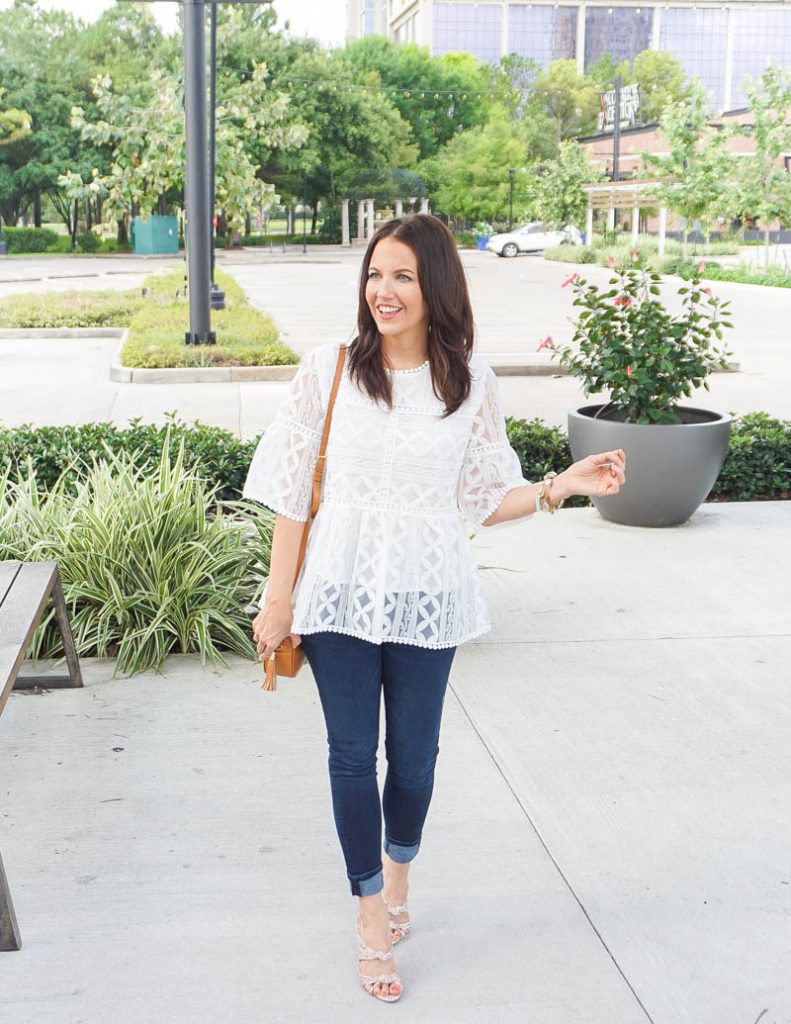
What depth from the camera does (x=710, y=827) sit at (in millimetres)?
3625

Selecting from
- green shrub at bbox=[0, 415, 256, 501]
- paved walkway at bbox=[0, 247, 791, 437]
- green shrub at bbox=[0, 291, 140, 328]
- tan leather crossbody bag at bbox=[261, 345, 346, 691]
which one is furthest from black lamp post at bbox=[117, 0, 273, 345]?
tan leather crossbody bag at bbox=[261, 345, 346, 691]

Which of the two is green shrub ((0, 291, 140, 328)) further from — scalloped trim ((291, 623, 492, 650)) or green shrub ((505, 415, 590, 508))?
scalloped trim ((291, 623, 492, 650))

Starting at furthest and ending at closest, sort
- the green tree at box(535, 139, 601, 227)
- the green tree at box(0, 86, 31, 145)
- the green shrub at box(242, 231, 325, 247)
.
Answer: the green shrub at box(242, 231, 325, 247) < the green tree at box(0, 86, 31, 145) < the green tree at box(535, 139, 601, 227)

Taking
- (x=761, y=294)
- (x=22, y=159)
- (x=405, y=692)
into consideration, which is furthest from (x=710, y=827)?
(x=22, y=159)

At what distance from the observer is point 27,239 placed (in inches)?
2200

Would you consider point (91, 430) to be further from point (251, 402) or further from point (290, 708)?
point (251, 402)

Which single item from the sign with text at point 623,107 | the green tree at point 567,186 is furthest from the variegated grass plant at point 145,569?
the sign with text at point 623,107

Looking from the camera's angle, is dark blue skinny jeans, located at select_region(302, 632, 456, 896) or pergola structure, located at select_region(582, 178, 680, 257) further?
pergola structure, located at select_region(582, 178, 680, 257)

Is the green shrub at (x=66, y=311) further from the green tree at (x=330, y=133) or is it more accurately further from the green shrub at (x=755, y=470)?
the green tree at (x=330, y=133)

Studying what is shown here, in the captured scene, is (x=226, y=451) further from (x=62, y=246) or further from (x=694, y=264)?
(x=62, y=246)

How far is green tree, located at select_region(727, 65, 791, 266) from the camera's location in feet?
109

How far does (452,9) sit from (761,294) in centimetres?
11588

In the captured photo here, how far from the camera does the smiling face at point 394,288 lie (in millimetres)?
2701

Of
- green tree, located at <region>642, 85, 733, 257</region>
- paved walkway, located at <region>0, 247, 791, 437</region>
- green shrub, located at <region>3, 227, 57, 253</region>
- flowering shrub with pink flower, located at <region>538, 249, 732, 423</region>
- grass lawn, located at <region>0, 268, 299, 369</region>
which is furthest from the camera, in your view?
green shrub, located at <region>3, 227, 57, 253</region>
